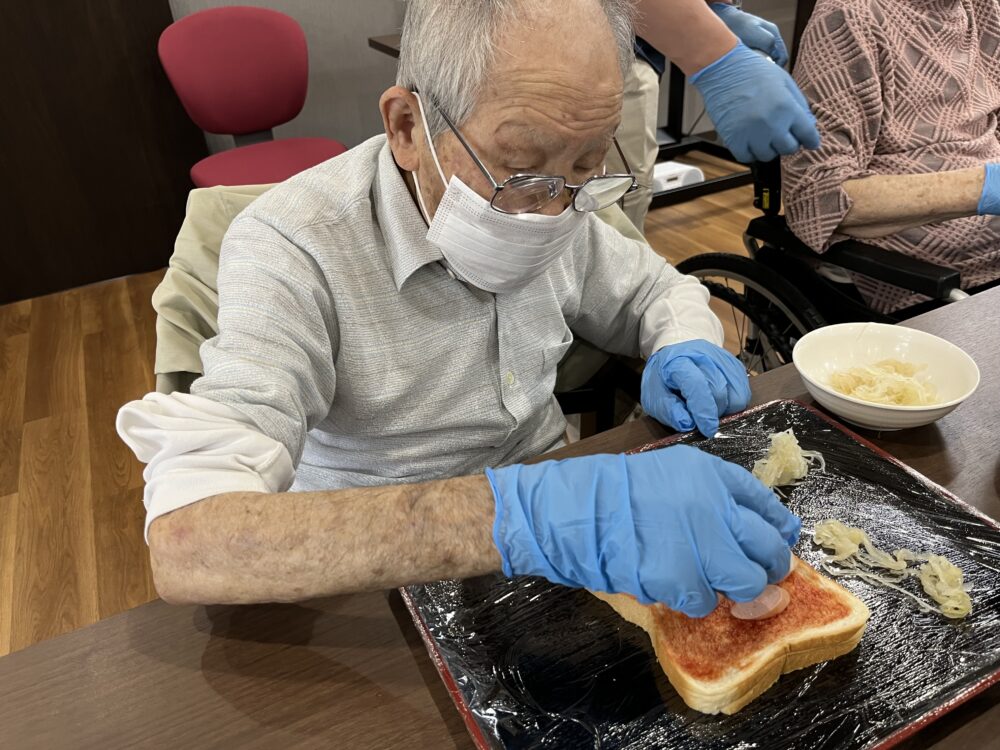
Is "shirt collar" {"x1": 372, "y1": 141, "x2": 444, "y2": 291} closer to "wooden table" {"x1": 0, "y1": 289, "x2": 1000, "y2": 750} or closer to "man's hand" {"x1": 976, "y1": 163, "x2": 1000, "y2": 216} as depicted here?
"wooden table" {"x1": 0, "y1": 289, "x2": 1000, "y2": 750}

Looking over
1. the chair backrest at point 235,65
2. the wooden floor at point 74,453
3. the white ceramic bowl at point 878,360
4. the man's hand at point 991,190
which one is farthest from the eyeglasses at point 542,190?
the chair backrest at point 235,65

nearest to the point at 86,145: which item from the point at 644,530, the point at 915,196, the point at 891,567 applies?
the point at 915,196

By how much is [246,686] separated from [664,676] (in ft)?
1.56

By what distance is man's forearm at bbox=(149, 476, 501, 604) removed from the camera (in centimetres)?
80

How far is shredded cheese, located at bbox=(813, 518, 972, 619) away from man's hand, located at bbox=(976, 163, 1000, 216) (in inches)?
49.0

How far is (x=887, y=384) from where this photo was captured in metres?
1.16

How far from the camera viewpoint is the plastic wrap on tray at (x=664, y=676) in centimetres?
74

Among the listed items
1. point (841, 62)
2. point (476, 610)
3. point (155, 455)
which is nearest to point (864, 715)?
point (476, 610)

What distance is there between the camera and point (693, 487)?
788 millimetres

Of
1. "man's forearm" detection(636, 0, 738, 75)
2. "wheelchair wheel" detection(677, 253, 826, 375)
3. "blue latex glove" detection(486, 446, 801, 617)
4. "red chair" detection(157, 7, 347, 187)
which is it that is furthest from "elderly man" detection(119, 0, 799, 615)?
"red chair" detection(157, 7, 347, 187)

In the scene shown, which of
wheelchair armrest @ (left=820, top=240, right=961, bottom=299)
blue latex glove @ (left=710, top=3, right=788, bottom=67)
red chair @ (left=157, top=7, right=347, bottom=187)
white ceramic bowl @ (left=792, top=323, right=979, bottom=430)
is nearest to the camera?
white ceramic bowl @ (left=792, top=323, right=979, bottom=430)

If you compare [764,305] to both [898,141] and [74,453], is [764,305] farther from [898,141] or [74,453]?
[74,453]

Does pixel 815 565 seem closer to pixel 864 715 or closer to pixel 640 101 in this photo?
pixel 864 715

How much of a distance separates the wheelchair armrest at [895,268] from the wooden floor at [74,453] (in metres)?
2.00
